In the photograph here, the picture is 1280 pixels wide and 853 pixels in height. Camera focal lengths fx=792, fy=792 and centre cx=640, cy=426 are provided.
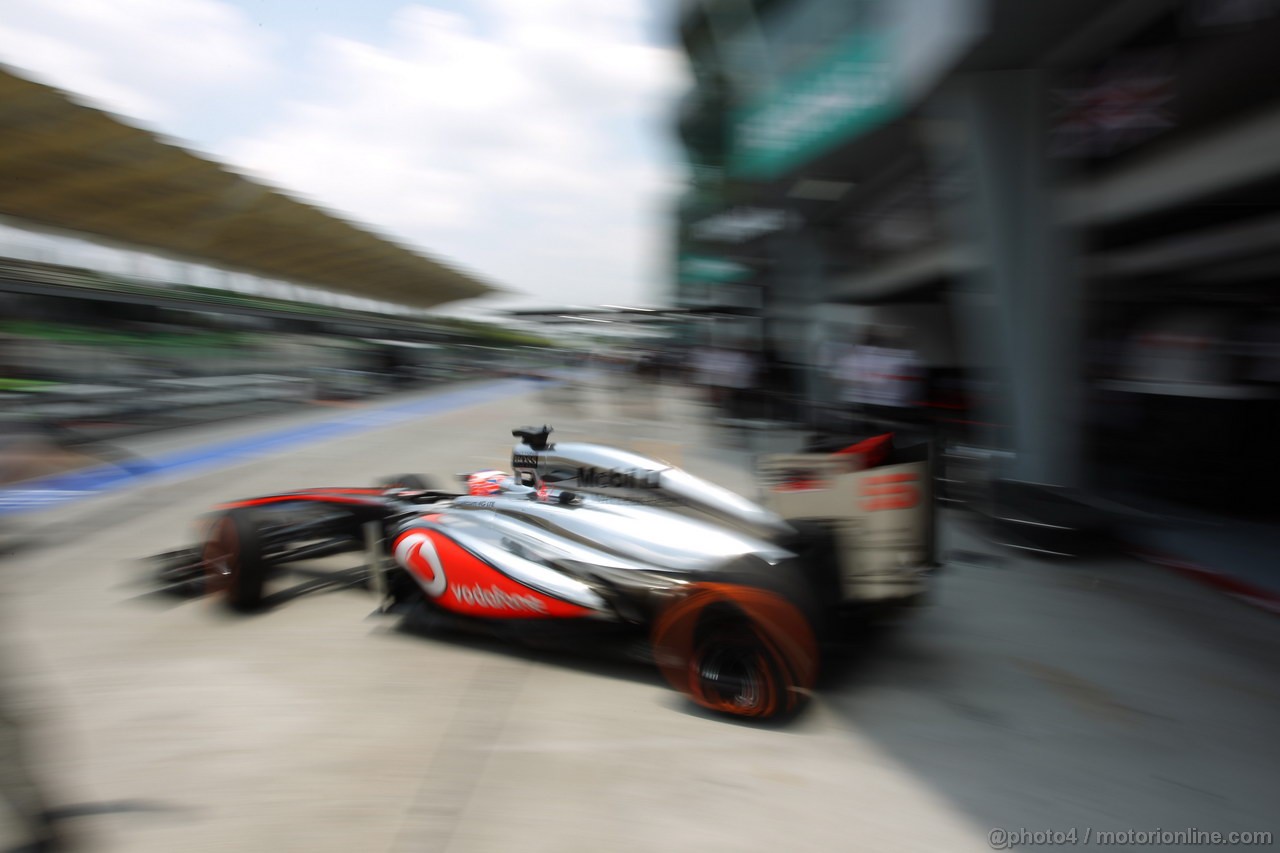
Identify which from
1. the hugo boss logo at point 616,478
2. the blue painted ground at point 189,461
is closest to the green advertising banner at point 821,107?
the hugo boss logo at point 616,478

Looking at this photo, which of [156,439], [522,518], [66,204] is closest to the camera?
[522,518]

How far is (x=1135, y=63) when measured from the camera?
5.56 metres

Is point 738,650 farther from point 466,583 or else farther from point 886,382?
point 886,382

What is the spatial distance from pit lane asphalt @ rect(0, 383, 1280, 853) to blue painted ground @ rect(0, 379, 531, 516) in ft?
4.92

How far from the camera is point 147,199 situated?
17438mm

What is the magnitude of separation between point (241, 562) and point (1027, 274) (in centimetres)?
574

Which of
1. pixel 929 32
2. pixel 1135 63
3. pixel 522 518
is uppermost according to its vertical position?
pixel 929 32

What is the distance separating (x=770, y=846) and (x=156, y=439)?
40.1ft

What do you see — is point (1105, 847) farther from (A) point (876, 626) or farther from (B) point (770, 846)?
(A) point (876, 626)

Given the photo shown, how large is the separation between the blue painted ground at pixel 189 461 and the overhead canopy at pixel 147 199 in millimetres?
5995

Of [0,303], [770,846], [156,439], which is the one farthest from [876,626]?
[0,303]

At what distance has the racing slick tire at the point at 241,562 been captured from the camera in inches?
158

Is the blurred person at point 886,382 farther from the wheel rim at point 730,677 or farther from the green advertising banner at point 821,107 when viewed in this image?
the wheel rim at point 730,677

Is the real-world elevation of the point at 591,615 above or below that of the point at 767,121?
→ below
